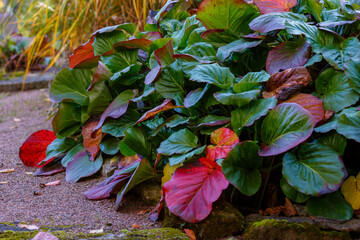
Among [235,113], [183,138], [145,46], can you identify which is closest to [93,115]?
[145,46]

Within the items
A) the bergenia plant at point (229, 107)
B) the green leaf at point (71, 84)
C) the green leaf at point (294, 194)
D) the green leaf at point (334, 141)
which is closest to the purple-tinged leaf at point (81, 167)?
the bergenia plant at point (229, 107)

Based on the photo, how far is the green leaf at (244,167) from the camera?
4.55ft

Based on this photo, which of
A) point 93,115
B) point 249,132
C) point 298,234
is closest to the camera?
point 298,234

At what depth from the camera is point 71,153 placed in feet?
7.25

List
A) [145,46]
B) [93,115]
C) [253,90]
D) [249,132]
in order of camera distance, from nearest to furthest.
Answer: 1. [253,90]
2. [249,132]
3. [145,46]
4. [93,115]

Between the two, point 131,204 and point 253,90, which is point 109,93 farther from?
point 253,90

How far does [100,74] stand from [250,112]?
0.88 metres

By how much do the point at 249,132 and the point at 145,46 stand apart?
751mm

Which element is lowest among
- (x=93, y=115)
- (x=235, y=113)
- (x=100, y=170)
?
(x=100, y=170)

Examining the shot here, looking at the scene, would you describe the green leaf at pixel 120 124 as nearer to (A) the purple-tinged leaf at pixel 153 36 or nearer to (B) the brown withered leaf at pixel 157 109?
(B) the brown withered leaf at pixel 157 109

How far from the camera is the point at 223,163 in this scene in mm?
1388

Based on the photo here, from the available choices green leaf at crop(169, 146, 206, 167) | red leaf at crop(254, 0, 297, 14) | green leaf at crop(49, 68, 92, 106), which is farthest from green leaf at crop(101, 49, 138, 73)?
green leaf at crop(169, 146, 206, 167)

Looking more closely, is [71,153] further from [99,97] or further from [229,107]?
[229,107]

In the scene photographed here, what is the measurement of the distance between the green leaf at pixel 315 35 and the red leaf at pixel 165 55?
51 cm
